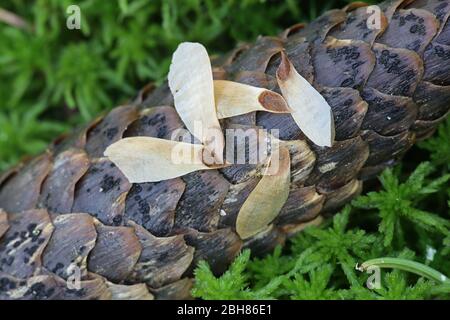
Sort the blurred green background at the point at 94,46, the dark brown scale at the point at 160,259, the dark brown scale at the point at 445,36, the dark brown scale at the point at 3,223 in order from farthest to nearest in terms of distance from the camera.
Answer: the blurred green background at the point at 94,46
the dark brown scale at the point at 3,223
the dark brown scale at the point at 160,259
the dark brown scale at the point at 445,36

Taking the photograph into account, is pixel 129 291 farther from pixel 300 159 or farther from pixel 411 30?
pixel 411 30

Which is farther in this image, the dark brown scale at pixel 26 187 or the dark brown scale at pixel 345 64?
the dark brown scale at pixel 26 187

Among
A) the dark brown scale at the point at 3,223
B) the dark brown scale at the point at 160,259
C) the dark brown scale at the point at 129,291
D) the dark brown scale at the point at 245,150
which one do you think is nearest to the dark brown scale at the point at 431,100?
the dark brown scale at the point at 245,150

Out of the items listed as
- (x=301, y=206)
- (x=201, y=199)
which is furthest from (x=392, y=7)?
(x=201, y=199)

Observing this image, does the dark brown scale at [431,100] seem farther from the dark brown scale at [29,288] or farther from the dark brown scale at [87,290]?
the dark brown scale at [29,288]

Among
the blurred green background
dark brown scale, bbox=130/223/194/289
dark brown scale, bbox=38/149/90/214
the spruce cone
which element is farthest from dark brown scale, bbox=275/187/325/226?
the blurred green background

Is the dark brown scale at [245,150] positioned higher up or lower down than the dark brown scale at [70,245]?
higher up

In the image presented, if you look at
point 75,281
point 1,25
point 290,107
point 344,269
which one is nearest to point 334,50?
point 290,107
